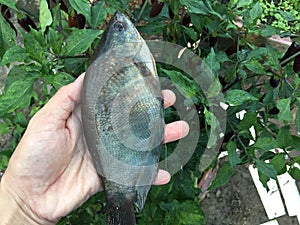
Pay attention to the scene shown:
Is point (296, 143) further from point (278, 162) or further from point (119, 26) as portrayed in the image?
point (119, 26)

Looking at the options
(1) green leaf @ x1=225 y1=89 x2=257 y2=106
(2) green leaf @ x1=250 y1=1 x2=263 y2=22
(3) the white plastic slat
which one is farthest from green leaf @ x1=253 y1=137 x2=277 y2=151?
(3) the white plastic slat

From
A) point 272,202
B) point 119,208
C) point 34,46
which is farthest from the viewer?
point 272,202

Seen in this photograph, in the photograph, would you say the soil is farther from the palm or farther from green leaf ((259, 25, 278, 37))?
green leaf ((259, 25, 278, 37))

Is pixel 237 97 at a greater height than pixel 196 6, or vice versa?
pixel 196 6

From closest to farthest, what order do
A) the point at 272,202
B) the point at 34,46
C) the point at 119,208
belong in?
the point at 34,46, the point at 119,208, the point at 272,202

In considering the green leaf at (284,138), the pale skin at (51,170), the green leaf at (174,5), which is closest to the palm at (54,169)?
the pale skin at (51,170)

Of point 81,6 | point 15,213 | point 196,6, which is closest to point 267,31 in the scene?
point 196,6

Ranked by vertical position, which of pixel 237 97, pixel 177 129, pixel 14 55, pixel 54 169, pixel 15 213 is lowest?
pixel 15 213

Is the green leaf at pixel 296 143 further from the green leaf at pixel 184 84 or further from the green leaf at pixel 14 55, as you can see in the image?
the green leaf at pixel 14 55
